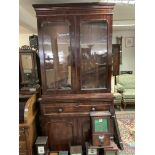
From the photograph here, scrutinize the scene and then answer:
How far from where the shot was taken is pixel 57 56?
3057 millimetres

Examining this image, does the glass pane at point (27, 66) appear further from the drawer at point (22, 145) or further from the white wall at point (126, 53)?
the white wall at point (126, 53)

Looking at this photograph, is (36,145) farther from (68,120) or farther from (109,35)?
(109,35)

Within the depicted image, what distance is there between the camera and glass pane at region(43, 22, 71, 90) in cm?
299

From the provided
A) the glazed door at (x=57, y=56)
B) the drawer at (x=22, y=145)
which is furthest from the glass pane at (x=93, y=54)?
the drawer at (x=22, y=145)

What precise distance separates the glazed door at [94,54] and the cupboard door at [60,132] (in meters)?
0.53

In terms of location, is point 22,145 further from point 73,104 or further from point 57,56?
point 57,56

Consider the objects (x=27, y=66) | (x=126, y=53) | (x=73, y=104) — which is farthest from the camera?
(x=126, y=53)

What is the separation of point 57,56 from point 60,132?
1060 mm

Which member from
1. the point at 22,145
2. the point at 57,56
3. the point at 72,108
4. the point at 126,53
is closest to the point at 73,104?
the point at 72,108

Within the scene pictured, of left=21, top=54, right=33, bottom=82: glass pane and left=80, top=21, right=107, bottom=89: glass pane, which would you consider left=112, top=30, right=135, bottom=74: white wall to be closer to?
left=80, top=21, right=107, bottom=89: glass pane

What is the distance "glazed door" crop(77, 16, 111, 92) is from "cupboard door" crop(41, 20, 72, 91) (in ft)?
0.60

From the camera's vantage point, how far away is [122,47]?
7.06m

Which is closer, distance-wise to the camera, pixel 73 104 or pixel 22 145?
pixel 22 145
